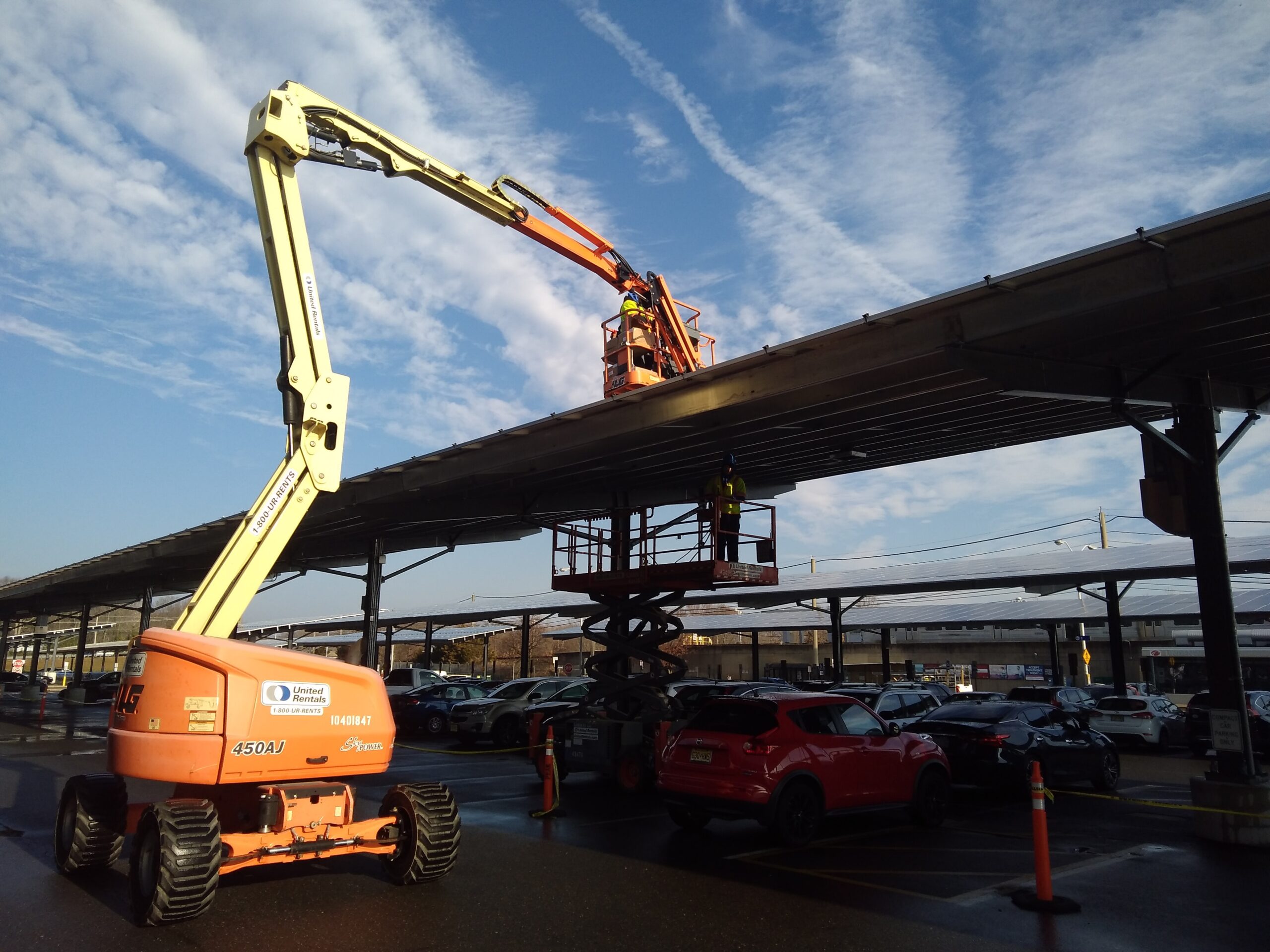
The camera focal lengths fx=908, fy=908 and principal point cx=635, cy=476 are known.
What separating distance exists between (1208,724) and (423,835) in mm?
19756

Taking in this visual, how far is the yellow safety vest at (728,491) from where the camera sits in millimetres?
15281

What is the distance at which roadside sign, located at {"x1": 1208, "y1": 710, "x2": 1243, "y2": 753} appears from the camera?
1073cm

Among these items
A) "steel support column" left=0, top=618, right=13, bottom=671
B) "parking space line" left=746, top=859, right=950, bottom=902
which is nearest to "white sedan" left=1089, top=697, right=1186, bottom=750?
"parking space line" left=746, top=859, right=950, bottom=902

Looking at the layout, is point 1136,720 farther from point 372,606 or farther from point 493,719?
point 372,606

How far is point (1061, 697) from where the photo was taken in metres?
23.7

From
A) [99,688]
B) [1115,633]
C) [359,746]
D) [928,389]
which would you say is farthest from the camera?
[99,688]

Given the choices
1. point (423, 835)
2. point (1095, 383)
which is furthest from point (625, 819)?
point (1095, 383)

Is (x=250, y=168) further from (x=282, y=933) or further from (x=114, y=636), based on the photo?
(x=114, y=636)

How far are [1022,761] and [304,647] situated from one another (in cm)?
6404

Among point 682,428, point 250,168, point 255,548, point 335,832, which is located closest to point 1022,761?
point 682,428

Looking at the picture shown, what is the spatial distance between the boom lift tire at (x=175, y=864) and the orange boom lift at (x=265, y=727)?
11 millimetres

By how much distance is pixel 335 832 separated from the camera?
7.66m

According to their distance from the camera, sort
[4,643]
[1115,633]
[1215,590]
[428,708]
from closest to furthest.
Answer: [1215,590]
[428,708]
[1115,633]
[4,643]

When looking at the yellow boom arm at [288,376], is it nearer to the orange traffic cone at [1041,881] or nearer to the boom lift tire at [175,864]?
the boom lift tire at [175,864]
